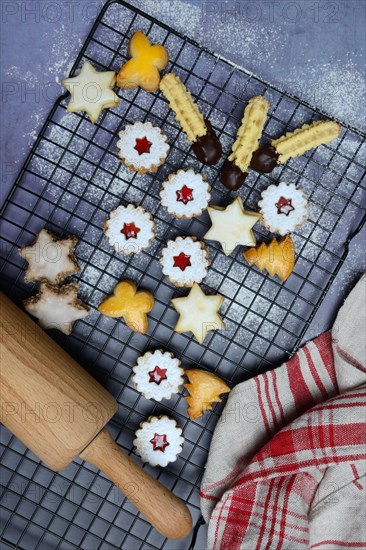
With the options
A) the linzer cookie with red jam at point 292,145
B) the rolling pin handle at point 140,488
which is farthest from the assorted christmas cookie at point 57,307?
the linzer cookie with red jam at point 292,145

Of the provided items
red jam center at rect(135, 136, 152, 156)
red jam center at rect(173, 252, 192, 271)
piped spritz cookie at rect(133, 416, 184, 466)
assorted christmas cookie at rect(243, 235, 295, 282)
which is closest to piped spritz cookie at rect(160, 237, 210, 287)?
A: red jam center at rect(173, 252, 192, 271)

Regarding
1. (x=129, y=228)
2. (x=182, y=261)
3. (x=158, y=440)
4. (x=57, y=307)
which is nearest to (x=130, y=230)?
(x=129, y=228)

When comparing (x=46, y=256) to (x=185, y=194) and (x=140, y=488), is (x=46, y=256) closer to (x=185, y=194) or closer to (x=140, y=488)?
(x=185, y=194)

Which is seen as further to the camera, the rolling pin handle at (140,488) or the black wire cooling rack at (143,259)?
the black wire cooling rack at (143,259)

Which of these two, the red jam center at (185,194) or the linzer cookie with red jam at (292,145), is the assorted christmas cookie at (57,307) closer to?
the red jam center at (185,194)

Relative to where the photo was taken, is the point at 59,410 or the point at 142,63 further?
the point at 142,63

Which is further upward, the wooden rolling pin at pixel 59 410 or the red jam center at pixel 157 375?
the red jam center at pixel 157 375

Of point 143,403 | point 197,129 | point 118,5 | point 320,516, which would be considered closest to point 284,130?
point 197,129

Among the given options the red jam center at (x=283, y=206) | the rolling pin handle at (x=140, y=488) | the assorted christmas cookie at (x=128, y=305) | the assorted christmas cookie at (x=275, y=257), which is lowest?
the rolling pin handle at (x=140, y=488)
